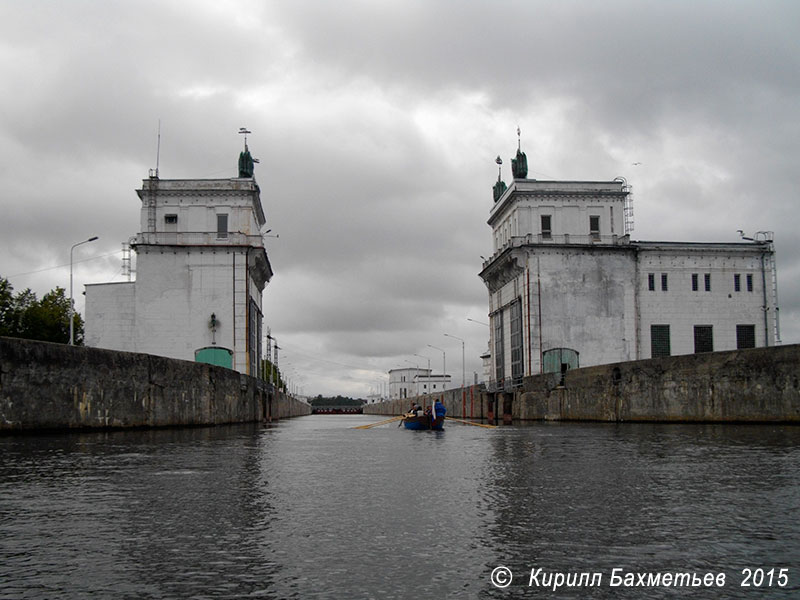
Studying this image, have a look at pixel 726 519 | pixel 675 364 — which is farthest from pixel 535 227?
pixel 726 519

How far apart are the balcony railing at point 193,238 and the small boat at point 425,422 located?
24142mm

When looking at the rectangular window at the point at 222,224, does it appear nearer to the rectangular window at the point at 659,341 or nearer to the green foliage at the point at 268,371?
the green foliage at the point at 268,371

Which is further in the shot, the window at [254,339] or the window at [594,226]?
the window at [594,226]

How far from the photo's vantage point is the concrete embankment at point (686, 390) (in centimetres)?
2950

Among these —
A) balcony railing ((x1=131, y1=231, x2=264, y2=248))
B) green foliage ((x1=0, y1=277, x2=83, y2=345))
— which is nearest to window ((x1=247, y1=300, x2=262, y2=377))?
balcony railing ((x1=131, y1=231, x2=264, y2=248))

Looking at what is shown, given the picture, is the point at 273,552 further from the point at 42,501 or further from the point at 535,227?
the point at 535,227

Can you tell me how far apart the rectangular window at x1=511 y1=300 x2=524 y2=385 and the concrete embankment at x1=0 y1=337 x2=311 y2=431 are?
29.3 m

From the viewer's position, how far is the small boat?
40438 mm

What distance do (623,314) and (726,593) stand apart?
5866cm

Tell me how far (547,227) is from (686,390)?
105 ft

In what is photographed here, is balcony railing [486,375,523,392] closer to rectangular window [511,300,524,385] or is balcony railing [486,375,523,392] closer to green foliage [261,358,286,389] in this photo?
rectangular window [511,300,524,385]

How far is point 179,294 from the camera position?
5906 cm

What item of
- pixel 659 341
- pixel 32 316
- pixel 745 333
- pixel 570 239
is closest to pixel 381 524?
→ pixel 570 239

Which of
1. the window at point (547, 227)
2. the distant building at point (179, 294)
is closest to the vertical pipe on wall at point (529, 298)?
the window at point (547, 227)
